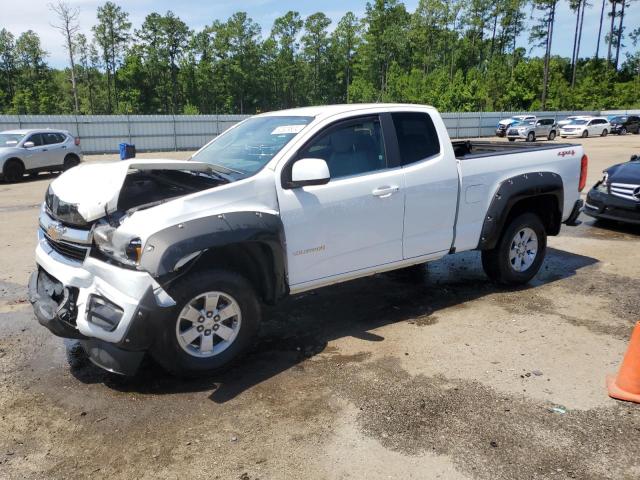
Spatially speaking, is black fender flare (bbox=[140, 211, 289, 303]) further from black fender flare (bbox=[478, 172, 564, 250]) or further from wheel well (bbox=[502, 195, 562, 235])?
wheel well (bbox=[502, 195, 562, 235])

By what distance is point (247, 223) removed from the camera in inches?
148

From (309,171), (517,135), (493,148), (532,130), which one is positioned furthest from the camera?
(517,135)

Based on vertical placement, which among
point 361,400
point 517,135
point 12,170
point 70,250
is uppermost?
point 70,250

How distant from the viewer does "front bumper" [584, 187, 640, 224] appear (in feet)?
27.6

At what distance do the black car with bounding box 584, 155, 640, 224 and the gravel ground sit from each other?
11.2 ft

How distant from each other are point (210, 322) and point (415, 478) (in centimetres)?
175

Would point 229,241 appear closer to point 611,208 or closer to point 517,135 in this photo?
point 611,208

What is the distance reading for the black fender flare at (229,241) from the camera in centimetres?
336

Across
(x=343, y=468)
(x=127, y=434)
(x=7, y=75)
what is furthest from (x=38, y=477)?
(x=7, y=75)

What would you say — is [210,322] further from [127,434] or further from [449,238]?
[449,238]

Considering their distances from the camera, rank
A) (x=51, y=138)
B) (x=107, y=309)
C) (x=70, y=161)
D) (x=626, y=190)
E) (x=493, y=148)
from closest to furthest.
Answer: (x=107, y=309)
(x=493, y=148)
(x=626, y=190)
(x=51, y=138)
(x=70, y=161)

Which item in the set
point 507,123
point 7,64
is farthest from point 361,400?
point 7,64

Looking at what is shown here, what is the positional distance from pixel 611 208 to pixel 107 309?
26.9ft

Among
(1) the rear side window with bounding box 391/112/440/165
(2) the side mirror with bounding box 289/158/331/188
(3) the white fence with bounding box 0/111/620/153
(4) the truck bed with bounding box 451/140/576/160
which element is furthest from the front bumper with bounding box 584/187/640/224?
(3) the white fence with bounding box 0/111/620/153
